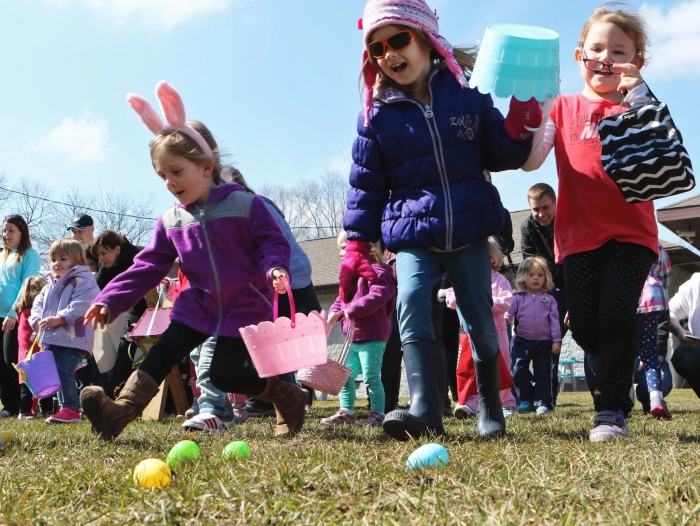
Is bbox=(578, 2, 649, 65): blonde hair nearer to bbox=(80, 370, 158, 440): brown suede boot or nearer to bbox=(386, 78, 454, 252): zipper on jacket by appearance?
bbox=(386, 78, 454, 252): zipper on jacket

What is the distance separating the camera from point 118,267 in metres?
7.78

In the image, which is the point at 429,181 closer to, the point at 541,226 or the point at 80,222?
the point at 541,226

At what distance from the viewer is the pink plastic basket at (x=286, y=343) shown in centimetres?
368

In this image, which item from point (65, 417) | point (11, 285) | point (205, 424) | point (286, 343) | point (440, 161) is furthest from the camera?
point (11, 285)

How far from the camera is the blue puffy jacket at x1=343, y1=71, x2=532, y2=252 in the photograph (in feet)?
12.4

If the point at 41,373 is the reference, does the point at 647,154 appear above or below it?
above

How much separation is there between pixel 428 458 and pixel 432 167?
162 centimetres

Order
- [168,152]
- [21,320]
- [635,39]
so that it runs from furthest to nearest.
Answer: [21,320] → [168,152] → [635,39]

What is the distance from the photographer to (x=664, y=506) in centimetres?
189

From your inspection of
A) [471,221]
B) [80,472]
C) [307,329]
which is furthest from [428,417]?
[80,472]

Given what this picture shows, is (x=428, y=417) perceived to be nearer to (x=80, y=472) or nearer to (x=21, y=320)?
(x=80, y=472)

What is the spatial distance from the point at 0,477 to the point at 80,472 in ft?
0.75

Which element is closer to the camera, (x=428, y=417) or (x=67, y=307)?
(x=428, y=417)

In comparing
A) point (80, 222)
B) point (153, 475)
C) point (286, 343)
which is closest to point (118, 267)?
point (80, 222)
